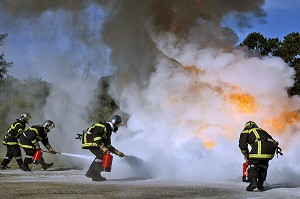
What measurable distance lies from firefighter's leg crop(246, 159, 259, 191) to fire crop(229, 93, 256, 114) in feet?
13.5

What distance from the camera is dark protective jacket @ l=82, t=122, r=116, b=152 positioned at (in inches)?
447

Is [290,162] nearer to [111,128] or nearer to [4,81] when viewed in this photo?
[111,128]

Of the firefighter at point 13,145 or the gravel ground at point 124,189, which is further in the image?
the firefighter at point 13,145

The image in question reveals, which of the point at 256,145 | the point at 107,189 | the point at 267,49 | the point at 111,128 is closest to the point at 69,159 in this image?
the point at 111,128

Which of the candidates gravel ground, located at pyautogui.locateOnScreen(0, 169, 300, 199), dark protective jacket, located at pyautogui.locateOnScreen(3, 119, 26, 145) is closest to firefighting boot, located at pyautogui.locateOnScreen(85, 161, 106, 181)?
gravel ground, located at pyautogui.locateOnScreen(0, 169, 300, 199)

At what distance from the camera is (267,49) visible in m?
38.8

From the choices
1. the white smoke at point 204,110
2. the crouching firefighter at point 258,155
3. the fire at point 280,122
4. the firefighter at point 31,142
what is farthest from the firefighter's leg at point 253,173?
the firefighter at point 31,142

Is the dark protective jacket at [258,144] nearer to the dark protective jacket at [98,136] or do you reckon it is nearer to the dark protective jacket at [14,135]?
the dark protective jacket at [98,136]

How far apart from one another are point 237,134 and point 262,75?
6.51 ft

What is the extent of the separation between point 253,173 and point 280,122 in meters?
4.47

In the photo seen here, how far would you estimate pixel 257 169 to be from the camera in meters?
9.86

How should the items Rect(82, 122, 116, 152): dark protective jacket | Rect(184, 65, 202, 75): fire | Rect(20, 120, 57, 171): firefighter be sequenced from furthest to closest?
Rect(184, 65, 202, 75): fire, Rect(20, 120, 57, 171): firefighter, Rect(82, 122, 116, 152): dark protective jacket

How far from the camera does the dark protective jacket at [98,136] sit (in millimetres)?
11359

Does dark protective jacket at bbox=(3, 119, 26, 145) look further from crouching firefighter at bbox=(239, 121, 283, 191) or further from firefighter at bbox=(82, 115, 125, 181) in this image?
crouching firefighter at bbox=(239, 121, 283, 191)
